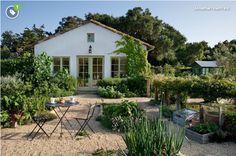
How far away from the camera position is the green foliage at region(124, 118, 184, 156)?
15.2 feet

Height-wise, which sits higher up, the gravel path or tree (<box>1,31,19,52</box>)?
tree (<box>1,31,19,52</box>)

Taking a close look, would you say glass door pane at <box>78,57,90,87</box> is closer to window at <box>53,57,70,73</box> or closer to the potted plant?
window at <box>53,57,70,73</box>

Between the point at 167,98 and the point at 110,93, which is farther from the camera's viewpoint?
the point at 110,93

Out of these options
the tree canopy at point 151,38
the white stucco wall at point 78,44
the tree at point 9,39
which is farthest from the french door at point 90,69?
the tree at point 9,39

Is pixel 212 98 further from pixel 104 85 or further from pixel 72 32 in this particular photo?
pixel 72 32

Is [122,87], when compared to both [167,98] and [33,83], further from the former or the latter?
[167,98]

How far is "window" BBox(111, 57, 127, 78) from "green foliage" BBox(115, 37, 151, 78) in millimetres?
843

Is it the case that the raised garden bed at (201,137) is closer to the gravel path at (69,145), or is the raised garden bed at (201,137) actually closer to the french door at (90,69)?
the gravel path at (69,145)

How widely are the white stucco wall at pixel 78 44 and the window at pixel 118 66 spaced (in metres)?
0.54

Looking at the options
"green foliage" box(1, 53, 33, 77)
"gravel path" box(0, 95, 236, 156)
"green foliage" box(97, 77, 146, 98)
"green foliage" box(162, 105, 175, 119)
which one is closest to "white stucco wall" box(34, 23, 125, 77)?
"green foliage" box(97, 77, 146, 98)

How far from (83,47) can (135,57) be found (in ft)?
12.9

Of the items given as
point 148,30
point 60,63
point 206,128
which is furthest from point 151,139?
point 148,30

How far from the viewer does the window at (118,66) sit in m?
21.7

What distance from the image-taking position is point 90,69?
21.6 metres
